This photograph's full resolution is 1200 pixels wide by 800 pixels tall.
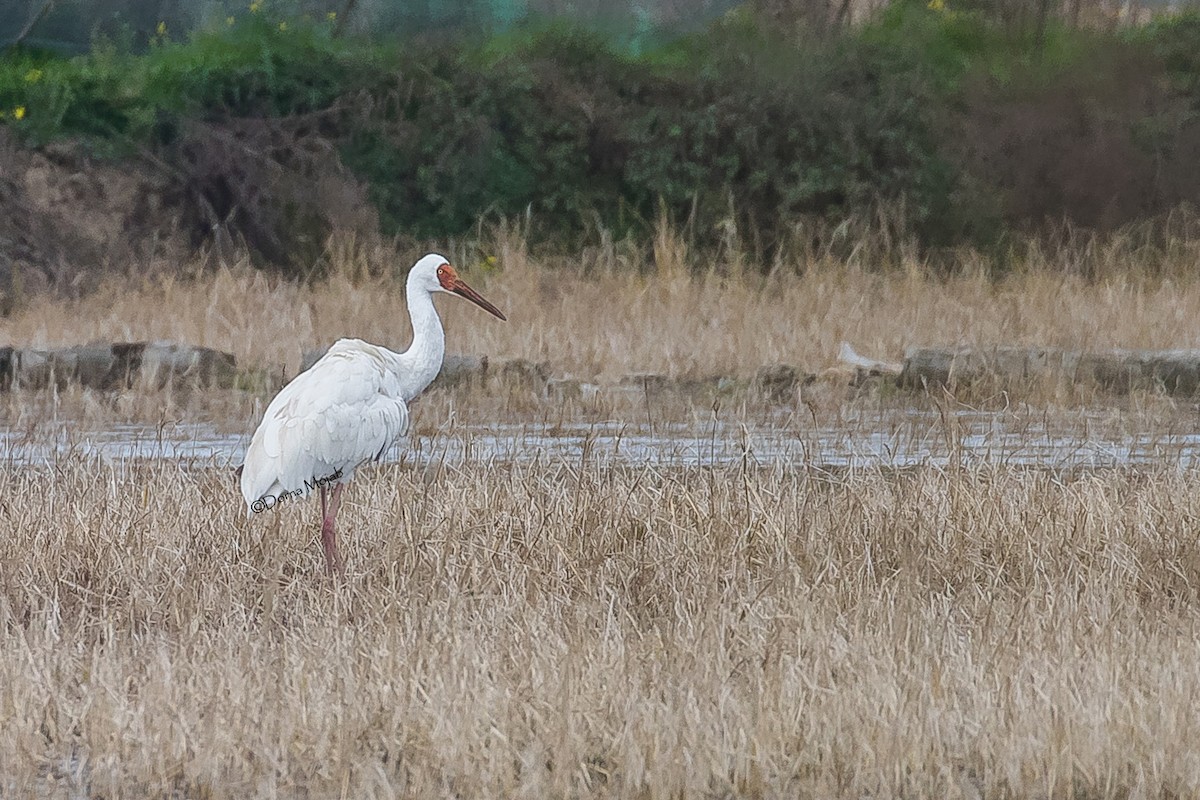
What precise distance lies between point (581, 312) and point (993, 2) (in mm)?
6035

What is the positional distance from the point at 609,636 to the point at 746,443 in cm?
224

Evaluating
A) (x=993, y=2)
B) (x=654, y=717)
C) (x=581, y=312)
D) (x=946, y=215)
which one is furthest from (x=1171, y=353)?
(x=654, y=717)

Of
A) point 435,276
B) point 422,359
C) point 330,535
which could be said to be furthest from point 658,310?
point 330,535

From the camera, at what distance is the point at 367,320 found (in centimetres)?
1326

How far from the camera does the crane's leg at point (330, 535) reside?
6453 mm

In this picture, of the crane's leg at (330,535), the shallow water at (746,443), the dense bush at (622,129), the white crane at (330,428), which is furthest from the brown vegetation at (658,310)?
the crane's leg at (330,535)

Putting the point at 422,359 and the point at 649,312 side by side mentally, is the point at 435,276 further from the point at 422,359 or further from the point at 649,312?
the point at 649,312

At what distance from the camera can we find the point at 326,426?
6.83m

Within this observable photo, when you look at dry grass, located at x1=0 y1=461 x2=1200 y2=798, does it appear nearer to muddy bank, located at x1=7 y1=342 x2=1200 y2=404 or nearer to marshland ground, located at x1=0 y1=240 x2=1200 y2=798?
marshland ground, located at x1=0 y1=240 x2=1200 y2=798

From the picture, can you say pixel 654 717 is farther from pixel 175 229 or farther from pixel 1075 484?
pixel 175 229

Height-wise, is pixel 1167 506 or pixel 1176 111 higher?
pixel 1176 111

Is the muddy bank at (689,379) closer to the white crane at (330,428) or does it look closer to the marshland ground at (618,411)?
the marshland ground at (618,411)

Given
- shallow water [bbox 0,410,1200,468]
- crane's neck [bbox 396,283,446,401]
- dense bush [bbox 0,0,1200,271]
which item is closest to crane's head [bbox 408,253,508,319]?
crane's neck [bbox 396,283,446,401]

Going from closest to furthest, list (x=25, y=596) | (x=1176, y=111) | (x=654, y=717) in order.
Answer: (x=654, y=717), (x=25, y=596), (x=1176, y=111)
